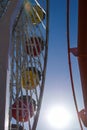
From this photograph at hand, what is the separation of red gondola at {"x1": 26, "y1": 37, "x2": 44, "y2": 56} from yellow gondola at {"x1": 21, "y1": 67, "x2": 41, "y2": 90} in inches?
21.1

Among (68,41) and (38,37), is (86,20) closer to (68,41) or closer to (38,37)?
(68,41)

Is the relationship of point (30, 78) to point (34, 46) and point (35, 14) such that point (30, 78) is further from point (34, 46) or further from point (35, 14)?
point (35, 14)

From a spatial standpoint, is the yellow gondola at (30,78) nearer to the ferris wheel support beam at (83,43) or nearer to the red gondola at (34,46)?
the red gondola at (34,46)

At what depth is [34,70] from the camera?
10.8 metres

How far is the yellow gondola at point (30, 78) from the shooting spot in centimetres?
1058

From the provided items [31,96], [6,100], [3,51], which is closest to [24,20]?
[31,96]

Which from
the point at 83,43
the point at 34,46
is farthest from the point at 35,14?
the point at 83,43

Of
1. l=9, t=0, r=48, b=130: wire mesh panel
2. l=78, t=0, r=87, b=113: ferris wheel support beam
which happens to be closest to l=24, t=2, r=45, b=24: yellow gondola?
l=9, t=0, r=48, b=130: wire mesh panel

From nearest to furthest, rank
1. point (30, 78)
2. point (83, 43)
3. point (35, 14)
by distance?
point (83, 43) < point (30, 78) < point (35, 14)

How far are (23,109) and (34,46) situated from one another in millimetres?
2087

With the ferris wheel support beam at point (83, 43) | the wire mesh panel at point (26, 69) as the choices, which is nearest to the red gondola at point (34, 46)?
the wire mesh panel at point (26, 69)

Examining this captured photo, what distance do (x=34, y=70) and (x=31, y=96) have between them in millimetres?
896

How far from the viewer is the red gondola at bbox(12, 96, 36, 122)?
993 centimetres

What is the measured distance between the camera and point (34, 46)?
422 inches
